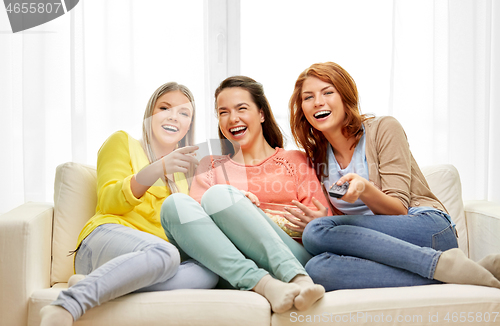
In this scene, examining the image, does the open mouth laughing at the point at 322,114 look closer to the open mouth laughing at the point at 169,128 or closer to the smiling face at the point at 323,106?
the smiling face at the point at 323,106

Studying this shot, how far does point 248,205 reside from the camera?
3.60ft

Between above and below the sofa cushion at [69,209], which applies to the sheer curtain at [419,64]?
above

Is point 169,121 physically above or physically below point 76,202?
above

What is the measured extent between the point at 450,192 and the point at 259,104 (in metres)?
0.74

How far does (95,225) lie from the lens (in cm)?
112

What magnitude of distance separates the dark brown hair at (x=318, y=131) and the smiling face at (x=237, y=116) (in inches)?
5.8

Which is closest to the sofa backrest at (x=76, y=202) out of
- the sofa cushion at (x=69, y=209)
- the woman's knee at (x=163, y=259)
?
the sofa cushion at (x=69, y=209)

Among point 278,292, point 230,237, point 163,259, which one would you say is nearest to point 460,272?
point 278,292

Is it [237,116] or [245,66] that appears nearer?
[237,116]

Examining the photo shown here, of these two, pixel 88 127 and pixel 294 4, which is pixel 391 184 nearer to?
pixel 294 4

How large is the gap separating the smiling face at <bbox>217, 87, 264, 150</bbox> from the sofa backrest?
1.58 feet

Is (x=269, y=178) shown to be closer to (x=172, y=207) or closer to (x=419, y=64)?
(x=172, y=207)

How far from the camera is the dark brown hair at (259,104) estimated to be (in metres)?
1.39

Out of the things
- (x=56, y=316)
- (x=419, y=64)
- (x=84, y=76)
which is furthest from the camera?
(x=419, y=64)
